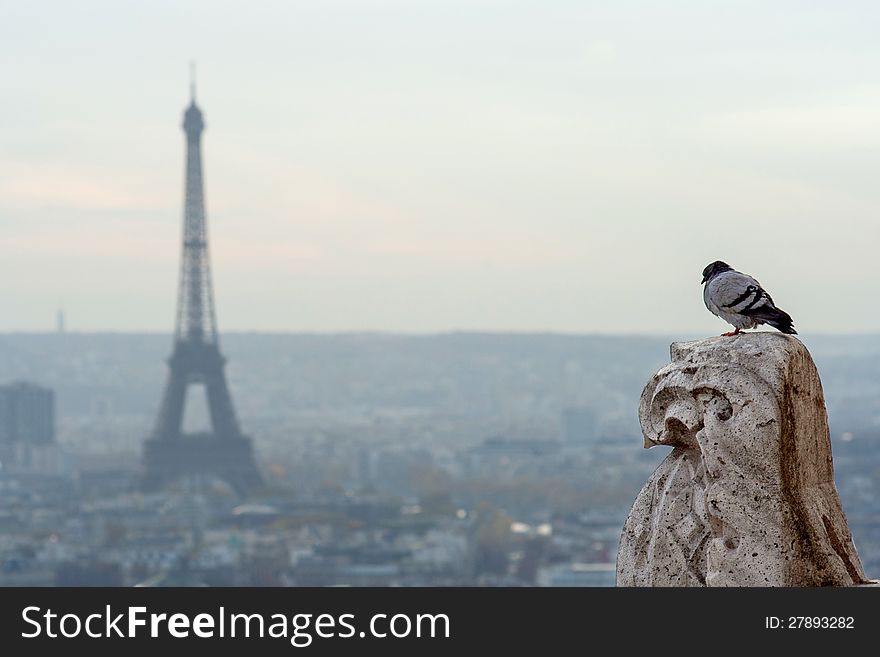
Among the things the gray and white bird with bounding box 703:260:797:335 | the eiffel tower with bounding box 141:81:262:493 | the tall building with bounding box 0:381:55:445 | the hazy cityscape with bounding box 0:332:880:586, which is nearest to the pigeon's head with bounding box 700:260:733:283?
the gray and white bird with bounding box 703:260:797:335

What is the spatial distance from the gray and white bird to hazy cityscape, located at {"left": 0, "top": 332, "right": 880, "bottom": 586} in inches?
1992

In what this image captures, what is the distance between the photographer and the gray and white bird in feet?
21.7

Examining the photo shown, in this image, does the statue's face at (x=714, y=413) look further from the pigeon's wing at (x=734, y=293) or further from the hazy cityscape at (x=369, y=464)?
the hazy cityscape at (x=369, y=464)

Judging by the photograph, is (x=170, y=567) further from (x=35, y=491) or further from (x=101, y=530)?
(x=35, y=491)

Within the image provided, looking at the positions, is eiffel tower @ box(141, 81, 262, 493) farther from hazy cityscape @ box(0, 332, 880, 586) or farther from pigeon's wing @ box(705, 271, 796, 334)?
pigeon's wing @ box(705, 271, 796, 334)

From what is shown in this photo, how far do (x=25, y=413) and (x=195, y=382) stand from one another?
29.5 metres

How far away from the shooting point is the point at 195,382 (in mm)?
95312

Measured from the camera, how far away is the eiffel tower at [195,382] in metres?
85.6

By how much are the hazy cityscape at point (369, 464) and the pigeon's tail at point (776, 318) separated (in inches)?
1998
